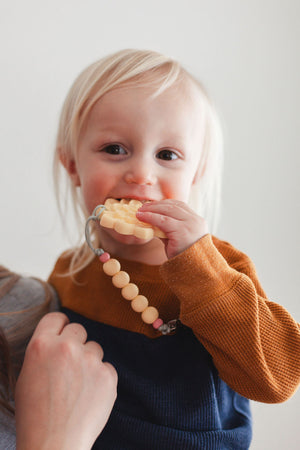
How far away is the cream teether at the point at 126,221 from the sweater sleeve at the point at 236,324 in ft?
0.22

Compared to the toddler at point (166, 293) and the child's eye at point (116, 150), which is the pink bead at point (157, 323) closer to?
the toddler at point (166, 293)

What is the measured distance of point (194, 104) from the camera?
915mm

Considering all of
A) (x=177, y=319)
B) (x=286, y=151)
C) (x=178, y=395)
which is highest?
(x=286, y=151)

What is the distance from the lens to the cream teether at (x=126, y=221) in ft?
2.41

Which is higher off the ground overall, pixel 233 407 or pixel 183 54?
pixel 183 54

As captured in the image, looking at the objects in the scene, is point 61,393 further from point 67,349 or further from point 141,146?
point 141,146

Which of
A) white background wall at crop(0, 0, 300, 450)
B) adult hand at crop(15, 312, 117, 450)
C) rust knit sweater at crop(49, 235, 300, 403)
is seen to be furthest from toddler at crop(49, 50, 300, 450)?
white background wall at crop(0, 0, 300, 450)

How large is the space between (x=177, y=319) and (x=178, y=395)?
5.7 inches

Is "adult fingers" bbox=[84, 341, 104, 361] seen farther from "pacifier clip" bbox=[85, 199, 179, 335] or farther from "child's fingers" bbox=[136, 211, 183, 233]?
"child's fingers" bbox=[136, 211, 183, 233]

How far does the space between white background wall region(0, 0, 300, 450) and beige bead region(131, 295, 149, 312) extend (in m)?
0.69

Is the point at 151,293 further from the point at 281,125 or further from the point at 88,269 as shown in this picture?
the point at 281,125

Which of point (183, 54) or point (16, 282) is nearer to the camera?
point (16, 282)

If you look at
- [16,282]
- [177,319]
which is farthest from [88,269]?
[177,319]

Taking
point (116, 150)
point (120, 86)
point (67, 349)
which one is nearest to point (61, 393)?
point (67, 349)
